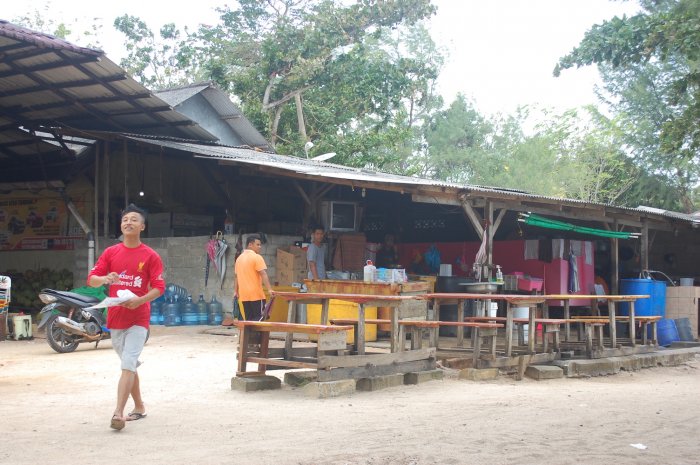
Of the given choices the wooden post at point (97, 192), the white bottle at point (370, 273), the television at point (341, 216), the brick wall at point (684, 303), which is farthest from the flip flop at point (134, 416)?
the brick wall at point (684, 303)

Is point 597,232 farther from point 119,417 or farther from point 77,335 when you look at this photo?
point 119,417

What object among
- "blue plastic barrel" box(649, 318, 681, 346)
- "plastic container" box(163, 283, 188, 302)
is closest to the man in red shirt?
"plastic container" box(163, 283, 188, 302)

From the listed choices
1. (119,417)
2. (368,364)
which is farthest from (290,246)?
(119,417)

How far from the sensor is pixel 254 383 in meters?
7.79

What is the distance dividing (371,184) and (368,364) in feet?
15.0

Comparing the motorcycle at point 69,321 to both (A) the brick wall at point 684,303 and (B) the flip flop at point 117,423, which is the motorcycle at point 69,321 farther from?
(A) the brick wall at point 684,303

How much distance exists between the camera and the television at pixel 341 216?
1605 centimetres

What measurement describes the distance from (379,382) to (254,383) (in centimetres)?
127

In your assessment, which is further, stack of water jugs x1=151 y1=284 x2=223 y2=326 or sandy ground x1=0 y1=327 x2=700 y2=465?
stack of water jugs x1=151 y1=284 x2=223 y2=326

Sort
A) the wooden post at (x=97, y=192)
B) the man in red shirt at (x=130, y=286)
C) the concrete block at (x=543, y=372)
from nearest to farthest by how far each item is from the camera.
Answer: the man in red shirt at (x=130, y=286) → the concrete block at (x=543, y=372) → the wooden post at (x=97, y=192)

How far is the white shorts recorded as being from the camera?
18.9 feet

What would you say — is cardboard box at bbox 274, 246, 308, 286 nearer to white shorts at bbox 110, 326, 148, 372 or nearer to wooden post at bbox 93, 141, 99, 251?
wooden post at bbox 93, 141, 99, 251

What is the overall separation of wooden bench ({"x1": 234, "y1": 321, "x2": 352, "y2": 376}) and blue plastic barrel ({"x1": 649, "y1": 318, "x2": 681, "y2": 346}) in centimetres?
886

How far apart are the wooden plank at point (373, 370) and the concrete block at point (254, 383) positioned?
622 millimetres
